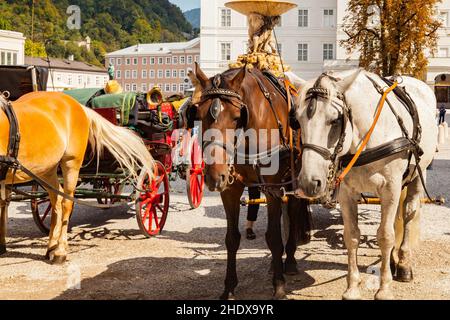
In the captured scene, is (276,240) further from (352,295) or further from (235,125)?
(235,125)

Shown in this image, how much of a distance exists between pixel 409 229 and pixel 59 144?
13.1 feet

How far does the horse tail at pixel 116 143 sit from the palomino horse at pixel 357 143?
3517mm

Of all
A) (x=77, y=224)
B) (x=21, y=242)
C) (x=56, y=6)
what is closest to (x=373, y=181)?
(x=21, y=242)

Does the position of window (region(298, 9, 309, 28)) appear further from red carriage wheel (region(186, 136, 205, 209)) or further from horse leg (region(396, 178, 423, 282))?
horse leg (region(396, 178, 423, 282))

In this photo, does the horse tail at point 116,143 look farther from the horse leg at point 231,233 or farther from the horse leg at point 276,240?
the horse leg at point 276,240

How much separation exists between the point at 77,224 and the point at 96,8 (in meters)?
135

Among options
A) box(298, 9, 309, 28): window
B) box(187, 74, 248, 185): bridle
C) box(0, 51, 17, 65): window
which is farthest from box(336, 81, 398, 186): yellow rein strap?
box(0, 51, 17, 65): window

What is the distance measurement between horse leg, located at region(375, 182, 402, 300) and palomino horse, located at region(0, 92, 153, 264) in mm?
3672

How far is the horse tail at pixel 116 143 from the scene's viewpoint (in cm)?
767

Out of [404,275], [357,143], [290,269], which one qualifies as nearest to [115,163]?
[290,269]

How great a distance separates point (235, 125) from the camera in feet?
15.7

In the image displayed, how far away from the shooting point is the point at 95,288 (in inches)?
230

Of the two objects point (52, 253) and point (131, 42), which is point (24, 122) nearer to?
point (52, 253)

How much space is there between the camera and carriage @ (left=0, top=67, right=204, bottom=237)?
8.16 meters
